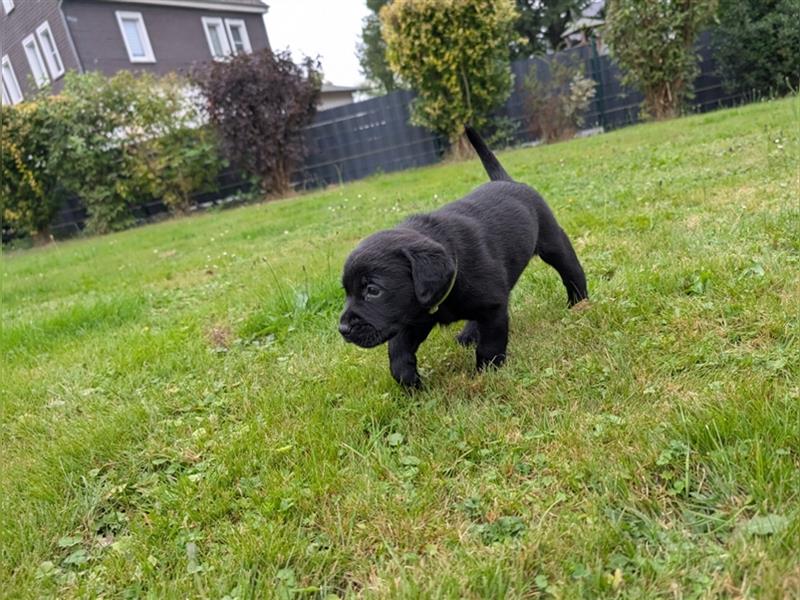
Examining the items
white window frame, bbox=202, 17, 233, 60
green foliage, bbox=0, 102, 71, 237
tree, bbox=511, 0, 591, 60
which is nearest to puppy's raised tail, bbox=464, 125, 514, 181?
green foliage, bbox=0, 102, 71, 237

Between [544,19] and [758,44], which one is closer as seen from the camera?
[758,44]

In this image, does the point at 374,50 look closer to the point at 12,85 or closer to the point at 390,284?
the point at 12,85

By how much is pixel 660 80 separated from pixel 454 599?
14.7 metres

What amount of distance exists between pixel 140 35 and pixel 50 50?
2985mm

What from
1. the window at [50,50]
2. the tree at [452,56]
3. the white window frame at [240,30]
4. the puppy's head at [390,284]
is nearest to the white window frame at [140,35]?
the window at [50,50]

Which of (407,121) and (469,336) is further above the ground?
(407,121)

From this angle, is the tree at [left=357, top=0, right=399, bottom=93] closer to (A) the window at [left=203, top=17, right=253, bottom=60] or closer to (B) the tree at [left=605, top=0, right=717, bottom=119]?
(A) the window at [left=203, top=17, right=253, bottom=60]

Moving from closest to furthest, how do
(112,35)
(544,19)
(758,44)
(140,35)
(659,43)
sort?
(659,43) < (758,44) < (112,35) < (140,35) < (544,19)

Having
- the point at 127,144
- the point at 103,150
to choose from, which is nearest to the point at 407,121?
the point at 127,144

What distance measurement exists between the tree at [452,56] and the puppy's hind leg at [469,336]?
11.2m

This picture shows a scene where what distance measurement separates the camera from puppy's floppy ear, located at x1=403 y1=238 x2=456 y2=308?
7.66 ft

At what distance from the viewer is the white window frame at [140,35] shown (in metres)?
20.9

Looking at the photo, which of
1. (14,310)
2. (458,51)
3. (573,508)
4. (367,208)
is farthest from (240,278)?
(458,51)

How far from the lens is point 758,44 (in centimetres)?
1366
